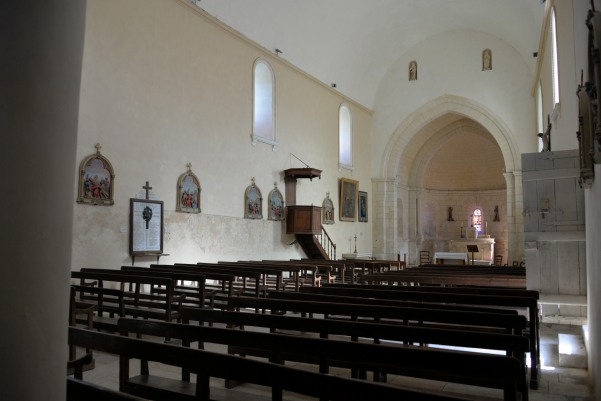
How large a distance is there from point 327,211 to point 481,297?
1255cm

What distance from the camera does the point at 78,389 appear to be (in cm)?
212

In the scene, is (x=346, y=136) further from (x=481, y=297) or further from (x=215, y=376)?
(x=215, y=376)

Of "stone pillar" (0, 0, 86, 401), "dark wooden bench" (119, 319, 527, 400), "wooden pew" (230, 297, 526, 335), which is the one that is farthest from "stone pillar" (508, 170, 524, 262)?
"stone pillar" (0, 0, 86, 401)

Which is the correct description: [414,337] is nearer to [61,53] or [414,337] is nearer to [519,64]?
[61,53]

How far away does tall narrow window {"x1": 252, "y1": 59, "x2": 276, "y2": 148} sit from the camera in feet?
47.4

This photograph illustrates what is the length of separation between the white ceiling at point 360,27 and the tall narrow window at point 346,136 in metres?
0.75

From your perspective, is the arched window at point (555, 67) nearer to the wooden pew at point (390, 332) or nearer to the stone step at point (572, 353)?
the stone step at point (572, 353)

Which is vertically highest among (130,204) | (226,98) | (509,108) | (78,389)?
(509,108)

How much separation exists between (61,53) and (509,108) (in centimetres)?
1953

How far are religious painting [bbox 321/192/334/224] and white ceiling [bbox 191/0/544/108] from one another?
4.25 metres

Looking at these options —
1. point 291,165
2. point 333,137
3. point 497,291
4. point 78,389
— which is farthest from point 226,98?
point 78,389

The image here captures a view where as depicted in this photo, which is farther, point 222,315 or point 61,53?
point 222,315

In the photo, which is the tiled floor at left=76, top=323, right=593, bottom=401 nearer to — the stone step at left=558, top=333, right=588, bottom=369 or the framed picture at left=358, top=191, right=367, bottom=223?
the stone step at left=558, top=333, right=588, bottom=369

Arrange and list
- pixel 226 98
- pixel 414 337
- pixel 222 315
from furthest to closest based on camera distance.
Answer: pixel 226 98 → pixel 222 315 → pixel 414 337
